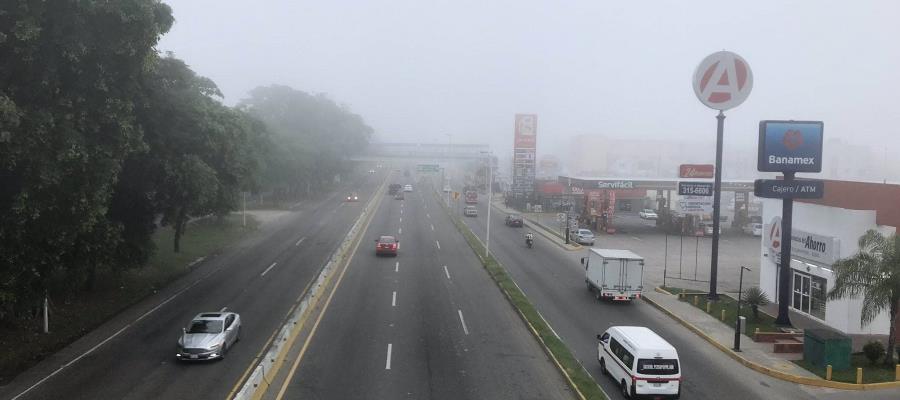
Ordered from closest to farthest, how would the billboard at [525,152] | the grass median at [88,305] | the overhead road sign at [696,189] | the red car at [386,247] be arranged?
the grass median at [88,305] < the overhead road sign at [696,189] < the red car at [386,247] < the billboard at [525,152]

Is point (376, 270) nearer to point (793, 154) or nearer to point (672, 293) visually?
point (672, 293)

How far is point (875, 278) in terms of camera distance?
869 inches

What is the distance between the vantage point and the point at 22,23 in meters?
20.0

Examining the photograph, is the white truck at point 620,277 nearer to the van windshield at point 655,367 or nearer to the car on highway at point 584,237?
the van windshield at point 655,367

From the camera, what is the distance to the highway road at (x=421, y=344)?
19.0 metres

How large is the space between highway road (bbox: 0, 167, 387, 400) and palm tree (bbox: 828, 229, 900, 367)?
20507 millimetres

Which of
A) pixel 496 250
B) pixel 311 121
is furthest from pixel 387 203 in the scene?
pixel 496 250

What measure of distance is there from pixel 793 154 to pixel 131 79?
1083 inches

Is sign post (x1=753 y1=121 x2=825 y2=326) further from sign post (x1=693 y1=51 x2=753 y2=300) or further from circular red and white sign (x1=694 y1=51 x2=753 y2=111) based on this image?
circular red and white sign (x1=694 y1=51 x2=753 y2=111)

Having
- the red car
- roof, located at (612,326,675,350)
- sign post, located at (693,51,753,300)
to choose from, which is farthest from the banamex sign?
the red car

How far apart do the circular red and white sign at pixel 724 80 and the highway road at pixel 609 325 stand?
36.4ft

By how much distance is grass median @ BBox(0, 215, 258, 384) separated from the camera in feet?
74.8

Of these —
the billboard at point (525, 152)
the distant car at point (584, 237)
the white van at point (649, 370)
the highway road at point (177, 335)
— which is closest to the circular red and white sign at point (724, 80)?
the white van at point (649, 370)

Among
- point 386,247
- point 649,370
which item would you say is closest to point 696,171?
point 386,247
